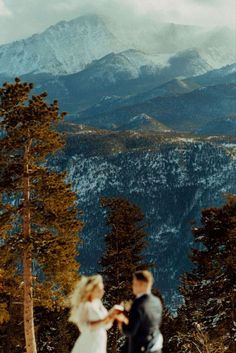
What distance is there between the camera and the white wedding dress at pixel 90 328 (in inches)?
418

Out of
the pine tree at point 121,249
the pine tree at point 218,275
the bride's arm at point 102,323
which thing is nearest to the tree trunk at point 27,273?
the pine tree at point 218,275

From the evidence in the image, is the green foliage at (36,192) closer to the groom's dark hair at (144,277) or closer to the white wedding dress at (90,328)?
the white wedding dress at (90,328)

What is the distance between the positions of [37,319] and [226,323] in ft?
72.8

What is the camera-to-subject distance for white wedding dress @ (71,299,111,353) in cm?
1062

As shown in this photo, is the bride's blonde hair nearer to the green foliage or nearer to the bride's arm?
the bride's arm

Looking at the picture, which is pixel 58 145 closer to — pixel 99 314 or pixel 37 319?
pixel 99 314

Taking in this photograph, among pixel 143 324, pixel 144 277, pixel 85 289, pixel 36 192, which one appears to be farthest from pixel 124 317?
pixel 36 192

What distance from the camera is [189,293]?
31188mm

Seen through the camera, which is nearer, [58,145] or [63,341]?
[58,145]

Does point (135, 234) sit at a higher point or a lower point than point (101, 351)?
higher

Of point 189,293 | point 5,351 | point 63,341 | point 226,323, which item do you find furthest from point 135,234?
point 63,341

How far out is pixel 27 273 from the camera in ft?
73.0

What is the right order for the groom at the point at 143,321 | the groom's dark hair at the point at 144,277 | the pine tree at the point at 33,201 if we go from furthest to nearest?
the pine tree at the point at 33,201 < the groom's dark hair at the point at 144,277 < the groom at the point at 143,321

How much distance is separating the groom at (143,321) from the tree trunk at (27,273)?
12021 millimetres
